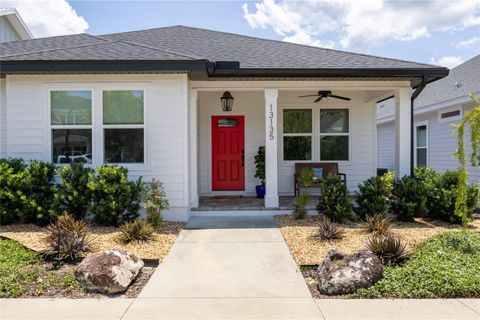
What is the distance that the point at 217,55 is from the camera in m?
8.32

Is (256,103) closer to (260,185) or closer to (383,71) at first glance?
(260,185)

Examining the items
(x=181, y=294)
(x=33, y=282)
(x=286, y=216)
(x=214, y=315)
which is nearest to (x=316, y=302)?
Answer: (x=214, y=315)

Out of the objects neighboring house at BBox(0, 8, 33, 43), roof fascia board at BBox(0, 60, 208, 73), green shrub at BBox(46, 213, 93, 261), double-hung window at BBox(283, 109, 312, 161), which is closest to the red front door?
double-hung window at BBox(283, 109, 312, 161)

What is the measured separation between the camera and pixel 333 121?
33.6 ft

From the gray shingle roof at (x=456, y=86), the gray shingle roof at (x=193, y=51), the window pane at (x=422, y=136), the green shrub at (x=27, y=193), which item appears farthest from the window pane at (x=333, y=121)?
the green shrub at (x=27, y=193)

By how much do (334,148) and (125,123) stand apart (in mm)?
5729

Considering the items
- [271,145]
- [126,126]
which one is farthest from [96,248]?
[271,145]

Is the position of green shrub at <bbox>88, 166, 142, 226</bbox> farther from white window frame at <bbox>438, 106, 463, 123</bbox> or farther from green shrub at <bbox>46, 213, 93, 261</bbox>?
white window frame at <bbox>438, 106, 463, 123</bbox>

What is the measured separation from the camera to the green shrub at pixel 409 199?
6.98m

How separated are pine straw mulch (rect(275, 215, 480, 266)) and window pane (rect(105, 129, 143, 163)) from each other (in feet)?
10.2

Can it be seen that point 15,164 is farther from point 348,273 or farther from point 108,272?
point 348,273

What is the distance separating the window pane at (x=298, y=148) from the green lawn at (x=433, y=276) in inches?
212

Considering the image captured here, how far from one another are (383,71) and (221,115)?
171 inches

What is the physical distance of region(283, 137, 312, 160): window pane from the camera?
10195mm
